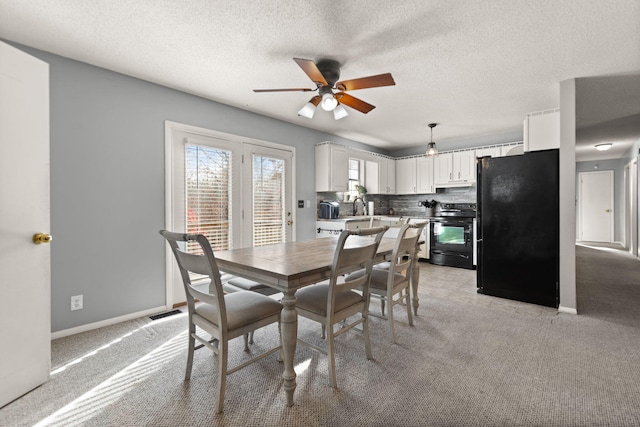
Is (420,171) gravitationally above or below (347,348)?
above

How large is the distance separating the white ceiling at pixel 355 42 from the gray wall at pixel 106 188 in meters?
0.21

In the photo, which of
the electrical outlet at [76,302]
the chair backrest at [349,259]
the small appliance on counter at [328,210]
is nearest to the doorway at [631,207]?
the small appliance on counter at [328,210]

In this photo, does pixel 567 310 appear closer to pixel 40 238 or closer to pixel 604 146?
pixel 40 238

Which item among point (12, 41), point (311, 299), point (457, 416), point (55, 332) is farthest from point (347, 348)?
point (12, 41)

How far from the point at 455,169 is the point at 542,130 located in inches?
77.0

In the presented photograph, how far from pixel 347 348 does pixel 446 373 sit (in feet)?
2.32

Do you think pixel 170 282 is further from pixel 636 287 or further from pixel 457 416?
pixel 636 287

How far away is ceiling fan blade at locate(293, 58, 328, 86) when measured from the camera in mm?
2030

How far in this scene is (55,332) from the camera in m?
2.45

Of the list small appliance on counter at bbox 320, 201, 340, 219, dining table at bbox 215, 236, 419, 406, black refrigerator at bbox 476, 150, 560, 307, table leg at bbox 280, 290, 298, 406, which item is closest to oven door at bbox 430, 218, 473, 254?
black refrigerator at bbox 476, 150, 560, 307

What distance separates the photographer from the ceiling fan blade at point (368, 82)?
2.21 m

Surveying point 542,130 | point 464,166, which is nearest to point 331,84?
point 542,130

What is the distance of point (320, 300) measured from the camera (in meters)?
1.90

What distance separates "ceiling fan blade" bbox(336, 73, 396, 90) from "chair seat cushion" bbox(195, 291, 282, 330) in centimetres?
175
